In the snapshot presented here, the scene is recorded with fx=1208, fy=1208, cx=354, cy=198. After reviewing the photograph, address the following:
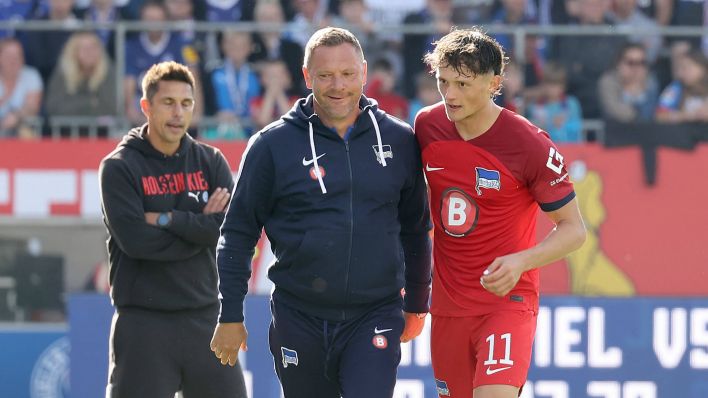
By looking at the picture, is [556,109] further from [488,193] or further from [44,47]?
[488,193]

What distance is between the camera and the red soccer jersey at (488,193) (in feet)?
18.4

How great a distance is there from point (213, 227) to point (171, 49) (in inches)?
206

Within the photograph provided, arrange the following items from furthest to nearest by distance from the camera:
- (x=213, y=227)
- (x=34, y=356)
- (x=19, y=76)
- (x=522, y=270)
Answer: (x=19, y=76)
(x=34, y=356)
(x=213, y=227)
(x=522, y=270)

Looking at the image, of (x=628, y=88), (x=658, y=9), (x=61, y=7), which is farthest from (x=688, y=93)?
(x=61, y=7)

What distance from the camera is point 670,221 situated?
10.2 meters

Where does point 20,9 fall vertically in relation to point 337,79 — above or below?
above

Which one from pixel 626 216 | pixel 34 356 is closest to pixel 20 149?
pixel 34 356

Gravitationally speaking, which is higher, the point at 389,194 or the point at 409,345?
the point at 389,194

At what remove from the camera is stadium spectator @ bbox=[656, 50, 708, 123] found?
11125 mm

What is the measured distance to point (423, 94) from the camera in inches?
437

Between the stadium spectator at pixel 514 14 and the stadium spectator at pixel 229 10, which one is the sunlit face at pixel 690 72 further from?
the stadium spectator at pixel 229 10

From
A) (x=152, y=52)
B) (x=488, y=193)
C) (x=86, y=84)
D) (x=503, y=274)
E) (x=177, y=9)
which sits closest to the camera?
(x=503, y=274)

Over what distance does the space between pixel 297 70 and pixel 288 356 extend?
20.0 ft

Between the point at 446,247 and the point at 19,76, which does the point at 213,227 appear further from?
the point at 19,76
